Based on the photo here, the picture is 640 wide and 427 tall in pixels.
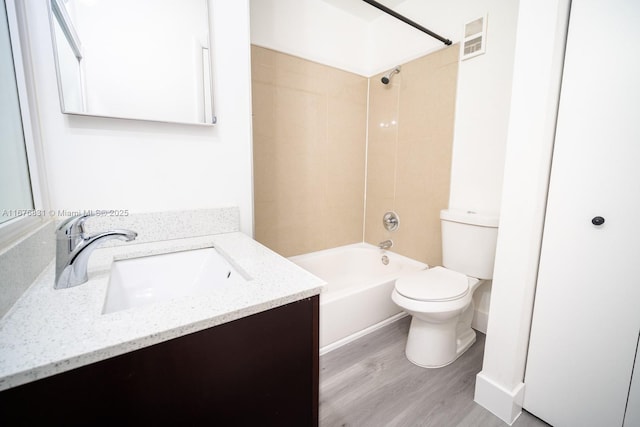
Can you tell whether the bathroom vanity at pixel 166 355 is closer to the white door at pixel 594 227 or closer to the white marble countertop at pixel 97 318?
the white marble countertop at pixel 97 318

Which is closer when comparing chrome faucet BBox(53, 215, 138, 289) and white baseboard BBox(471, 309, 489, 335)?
chrome faucet BBox(53, 215, 138, 289)

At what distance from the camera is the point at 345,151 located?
246cm

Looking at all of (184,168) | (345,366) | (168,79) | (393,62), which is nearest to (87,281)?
(184,168)

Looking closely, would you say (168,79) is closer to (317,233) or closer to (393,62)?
(317,233)

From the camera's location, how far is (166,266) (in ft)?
3.50

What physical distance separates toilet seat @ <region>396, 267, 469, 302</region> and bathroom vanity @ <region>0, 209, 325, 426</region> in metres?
0.90

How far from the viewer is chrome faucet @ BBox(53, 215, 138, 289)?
0.75 meters

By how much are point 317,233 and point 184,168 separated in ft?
4.47

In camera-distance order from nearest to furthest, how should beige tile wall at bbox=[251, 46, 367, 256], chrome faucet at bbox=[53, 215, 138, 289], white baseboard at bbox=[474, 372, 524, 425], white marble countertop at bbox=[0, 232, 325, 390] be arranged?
white marble countertop at bbox=[0, 232, 325, 390] → chrome faucet at bbox=[53, 215, 138, 289] → white baseboard at bbox=[474, 372, 524, 425] → beige tile wall at bbox=[251, 46, 367, 256]

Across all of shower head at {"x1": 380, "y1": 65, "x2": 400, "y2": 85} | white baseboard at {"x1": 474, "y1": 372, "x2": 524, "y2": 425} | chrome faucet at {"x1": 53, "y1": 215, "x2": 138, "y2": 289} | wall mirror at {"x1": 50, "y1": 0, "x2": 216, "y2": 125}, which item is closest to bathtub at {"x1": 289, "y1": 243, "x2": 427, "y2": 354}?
white baseboard at {"x1": 474, "y1": 372, "x2": 524, "y2": 425}

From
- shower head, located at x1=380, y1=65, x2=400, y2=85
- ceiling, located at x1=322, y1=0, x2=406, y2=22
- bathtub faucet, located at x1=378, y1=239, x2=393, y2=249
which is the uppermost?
ceiling, located at x1=322, y1=0, x2=406, y2=22

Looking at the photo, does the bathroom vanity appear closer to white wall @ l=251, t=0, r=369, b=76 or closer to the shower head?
white wall @ l=251, t=0, r=369, b=76

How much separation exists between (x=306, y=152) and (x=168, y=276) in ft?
4.79

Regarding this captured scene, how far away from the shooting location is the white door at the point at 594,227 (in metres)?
0.96
